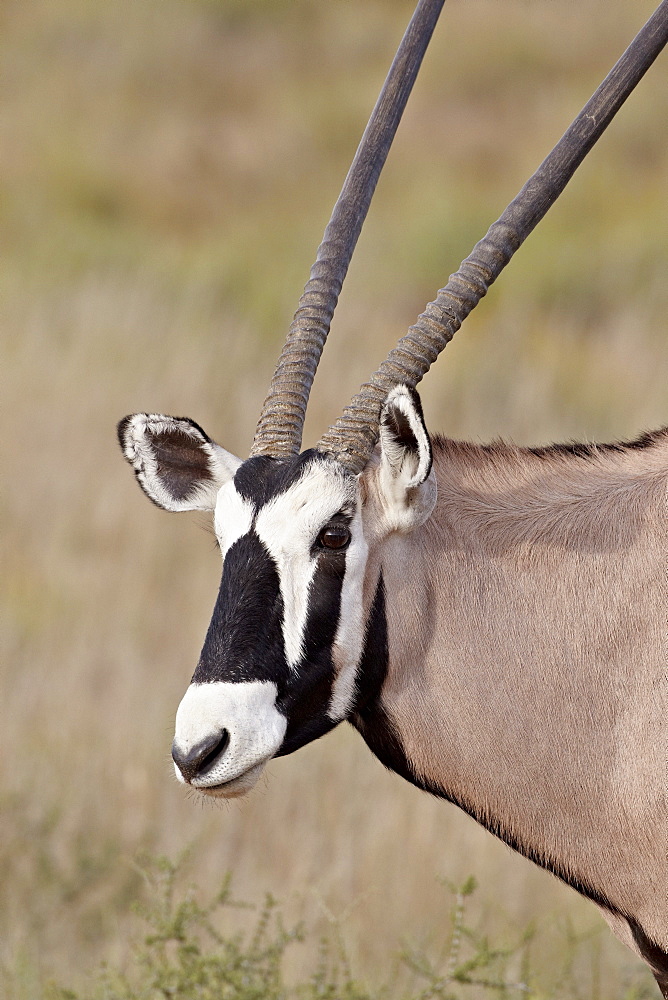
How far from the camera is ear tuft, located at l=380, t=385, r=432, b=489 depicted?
9.36 ft

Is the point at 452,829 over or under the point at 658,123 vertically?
under

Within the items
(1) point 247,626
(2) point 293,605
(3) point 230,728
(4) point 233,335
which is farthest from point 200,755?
(4) point 233,335

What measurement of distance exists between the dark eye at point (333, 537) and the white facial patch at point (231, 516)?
0.20 metres

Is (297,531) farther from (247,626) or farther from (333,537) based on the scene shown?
(247,626)

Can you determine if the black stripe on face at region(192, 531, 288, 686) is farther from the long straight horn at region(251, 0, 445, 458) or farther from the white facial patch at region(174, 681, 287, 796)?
the long straight horn at region(251, 0, 445, 458)

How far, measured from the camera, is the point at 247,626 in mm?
2895

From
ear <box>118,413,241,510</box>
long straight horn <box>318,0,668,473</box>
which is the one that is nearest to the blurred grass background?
ear <box>118,413,241,510</box>

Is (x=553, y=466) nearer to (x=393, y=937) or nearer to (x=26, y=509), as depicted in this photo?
(x=393, y=937)

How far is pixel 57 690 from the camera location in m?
7.68

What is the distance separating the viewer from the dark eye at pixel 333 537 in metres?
3.02

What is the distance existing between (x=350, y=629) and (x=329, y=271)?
3.81 ft

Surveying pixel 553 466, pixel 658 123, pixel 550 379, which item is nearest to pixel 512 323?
pixel 550 379

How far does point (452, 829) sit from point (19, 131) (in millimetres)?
13897

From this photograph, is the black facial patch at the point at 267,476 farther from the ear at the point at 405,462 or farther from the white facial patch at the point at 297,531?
the ear at the point at 405,462
